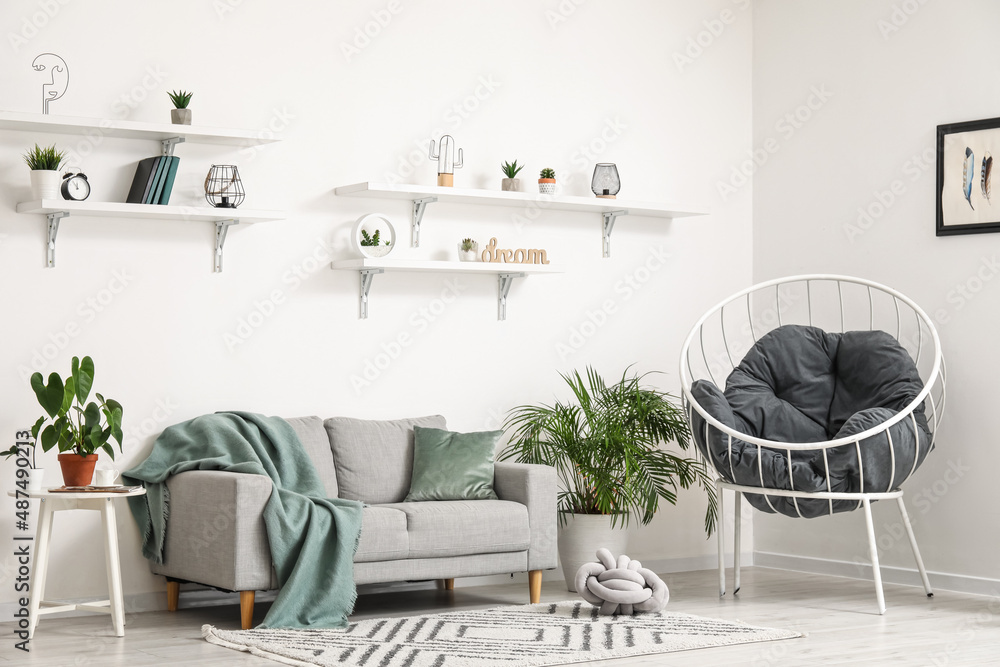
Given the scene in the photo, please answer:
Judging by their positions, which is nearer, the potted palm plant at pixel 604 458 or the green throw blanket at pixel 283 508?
the green throw blanket at pixel 283 508

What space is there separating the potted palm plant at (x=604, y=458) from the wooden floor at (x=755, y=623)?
0.31m

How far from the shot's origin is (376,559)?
4172mm

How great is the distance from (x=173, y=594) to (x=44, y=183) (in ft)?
5.20

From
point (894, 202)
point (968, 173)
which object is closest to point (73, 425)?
point (894, 202)

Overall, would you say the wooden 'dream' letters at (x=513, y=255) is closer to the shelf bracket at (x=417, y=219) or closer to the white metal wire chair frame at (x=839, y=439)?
the shelf bracket at (x=417, y=219)

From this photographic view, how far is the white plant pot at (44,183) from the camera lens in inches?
163

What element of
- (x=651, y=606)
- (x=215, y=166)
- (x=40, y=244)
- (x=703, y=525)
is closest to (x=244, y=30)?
(x=215, y=166)

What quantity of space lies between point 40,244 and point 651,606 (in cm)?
260

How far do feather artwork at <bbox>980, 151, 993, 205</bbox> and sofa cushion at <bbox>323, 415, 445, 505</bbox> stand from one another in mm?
2637

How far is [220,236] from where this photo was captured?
15.2ft

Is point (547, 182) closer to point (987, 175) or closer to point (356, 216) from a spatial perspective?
point (356, 216)

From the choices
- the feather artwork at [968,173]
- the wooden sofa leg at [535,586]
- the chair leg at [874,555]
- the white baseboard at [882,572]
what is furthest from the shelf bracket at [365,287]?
the feather artwork at [968,173]

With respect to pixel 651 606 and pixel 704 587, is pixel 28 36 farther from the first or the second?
pixel 704 587

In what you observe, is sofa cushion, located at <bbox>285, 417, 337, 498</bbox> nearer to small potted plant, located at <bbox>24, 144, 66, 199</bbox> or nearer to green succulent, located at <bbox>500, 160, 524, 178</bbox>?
small potted plant, located at <bbox>24, 144, 66, 199</bbox>
